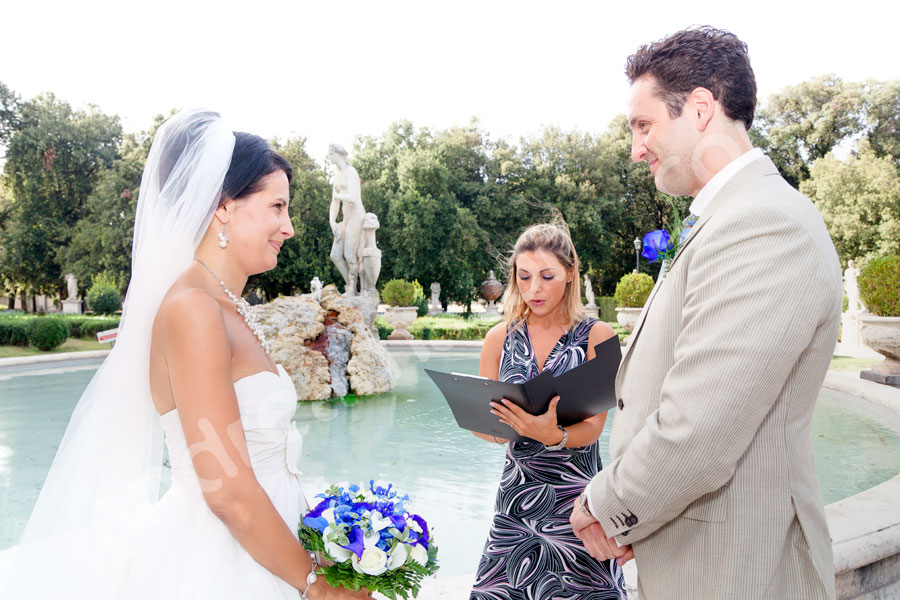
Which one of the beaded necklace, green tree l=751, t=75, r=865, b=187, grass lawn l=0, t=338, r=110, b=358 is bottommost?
grass lawn l=0, t=338, r=110, b=358

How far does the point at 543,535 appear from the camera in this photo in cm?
228

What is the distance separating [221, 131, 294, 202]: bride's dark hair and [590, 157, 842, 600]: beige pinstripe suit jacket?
111cm

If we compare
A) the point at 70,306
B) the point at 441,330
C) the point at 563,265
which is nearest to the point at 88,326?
the point at 441,330

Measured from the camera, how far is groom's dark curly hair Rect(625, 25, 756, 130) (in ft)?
5.11

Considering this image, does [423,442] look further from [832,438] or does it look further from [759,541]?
[759,541]

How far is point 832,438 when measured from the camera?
6.04 meters

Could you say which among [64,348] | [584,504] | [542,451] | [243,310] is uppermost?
[243,310]

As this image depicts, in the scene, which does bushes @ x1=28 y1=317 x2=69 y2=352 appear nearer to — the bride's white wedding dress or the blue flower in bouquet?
the blue flower in bouquet

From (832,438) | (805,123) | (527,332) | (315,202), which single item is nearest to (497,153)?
(315,202)

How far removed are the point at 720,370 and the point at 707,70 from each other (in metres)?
0.74

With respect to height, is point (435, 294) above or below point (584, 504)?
below

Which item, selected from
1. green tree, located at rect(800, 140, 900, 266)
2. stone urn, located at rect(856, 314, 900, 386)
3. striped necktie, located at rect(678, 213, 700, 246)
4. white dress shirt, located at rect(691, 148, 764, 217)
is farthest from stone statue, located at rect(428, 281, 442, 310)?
white dress shirt, located at rect(691, 148, 764, 217)

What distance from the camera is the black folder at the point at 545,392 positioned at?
6.63 ft

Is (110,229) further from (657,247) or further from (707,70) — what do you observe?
(707,70)
